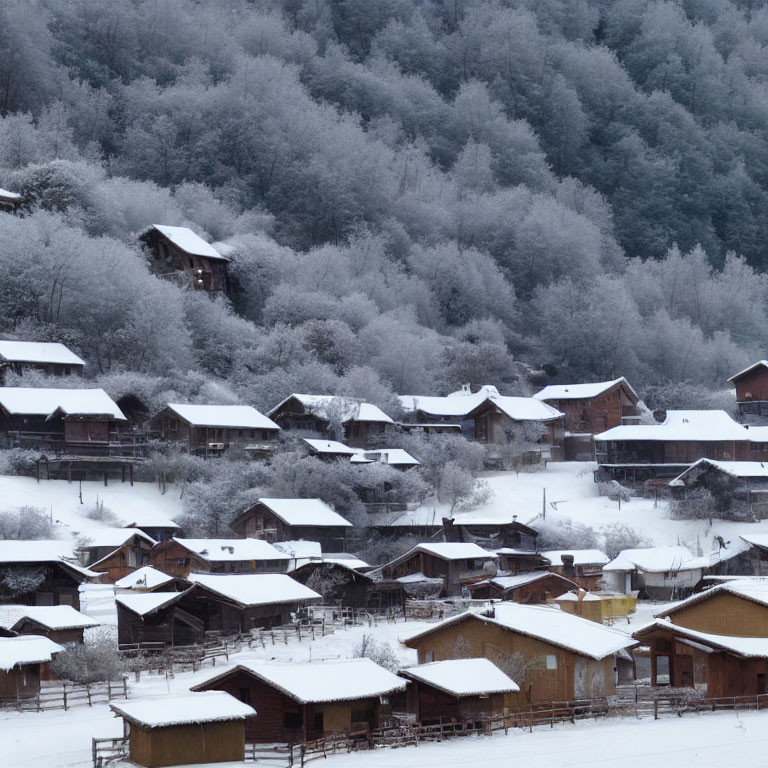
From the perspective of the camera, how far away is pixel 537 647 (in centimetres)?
3553

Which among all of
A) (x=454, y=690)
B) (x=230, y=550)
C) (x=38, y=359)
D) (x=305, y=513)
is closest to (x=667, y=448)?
(x=305, y=513)

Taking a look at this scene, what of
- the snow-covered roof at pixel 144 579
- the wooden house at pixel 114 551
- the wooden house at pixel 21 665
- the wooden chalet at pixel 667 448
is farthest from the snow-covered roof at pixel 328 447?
the wooden house at pixel 21 665

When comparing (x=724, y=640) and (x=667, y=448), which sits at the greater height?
(x=667, y=448)

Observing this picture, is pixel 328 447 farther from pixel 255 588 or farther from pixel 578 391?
pixel 255 588

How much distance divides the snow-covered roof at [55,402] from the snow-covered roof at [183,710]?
36229 mm

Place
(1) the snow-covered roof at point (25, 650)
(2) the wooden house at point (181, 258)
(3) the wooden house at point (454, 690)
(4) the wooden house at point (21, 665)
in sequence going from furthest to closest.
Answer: (2) the wooden house at point (181, 258) < (4) the wooden house at point (21, 665) < (1) the snow-covered roof at point (25, 650) < (3) the wooden house at point (454, 690)

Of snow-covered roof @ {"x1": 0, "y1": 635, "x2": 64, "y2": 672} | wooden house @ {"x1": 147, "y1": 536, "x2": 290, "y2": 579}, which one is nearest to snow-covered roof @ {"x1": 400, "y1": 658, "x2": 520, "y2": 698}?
snow-covered roof @ {"x1": 0, "y1": 635, "x2": 64, "y2": 672}

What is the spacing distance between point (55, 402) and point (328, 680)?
36.5 meters

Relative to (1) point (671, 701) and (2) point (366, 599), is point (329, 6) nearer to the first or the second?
(2) point (366, 599)

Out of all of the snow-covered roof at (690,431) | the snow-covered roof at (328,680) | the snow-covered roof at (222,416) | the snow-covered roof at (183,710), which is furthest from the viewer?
the snow-covered roof at (690,431)

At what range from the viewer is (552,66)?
135125 millimetres

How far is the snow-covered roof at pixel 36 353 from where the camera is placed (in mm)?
69688

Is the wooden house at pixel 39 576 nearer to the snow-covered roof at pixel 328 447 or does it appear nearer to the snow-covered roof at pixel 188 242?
the snow-covered roof at pixel 328 447

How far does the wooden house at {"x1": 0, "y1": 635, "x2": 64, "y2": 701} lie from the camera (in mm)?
35216
